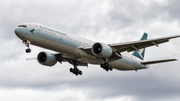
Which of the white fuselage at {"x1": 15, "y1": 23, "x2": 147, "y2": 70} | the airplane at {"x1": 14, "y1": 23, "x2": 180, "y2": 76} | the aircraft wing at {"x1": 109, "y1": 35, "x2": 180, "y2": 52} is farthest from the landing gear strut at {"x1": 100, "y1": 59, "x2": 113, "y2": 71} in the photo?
the aircraft wing at {"x1": 109, "y1": 35, "x2": 180, "y2": 52}

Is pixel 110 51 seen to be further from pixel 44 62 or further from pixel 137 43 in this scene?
pixel 44 62

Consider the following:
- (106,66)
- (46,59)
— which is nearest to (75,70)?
(46,59)

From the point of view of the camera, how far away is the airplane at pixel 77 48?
39.5 m

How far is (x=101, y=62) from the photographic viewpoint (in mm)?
45688

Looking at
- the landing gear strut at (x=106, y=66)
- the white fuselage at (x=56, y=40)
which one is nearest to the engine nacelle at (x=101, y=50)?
the white fuselage at (x=56, y=40)

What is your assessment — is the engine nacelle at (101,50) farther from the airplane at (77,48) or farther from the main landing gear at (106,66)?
the main landing gear at (106,66)

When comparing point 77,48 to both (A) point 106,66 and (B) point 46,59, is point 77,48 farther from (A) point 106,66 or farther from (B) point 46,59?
(B) point 46,59

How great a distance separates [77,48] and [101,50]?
300 centimetres

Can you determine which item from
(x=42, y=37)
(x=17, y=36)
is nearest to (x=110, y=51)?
(x=42, y=37)

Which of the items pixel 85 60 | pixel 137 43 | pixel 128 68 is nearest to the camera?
pixel 137 43

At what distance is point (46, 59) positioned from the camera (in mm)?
46875

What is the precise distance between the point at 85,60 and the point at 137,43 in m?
7.42

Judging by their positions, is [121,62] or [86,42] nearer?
[86,42]

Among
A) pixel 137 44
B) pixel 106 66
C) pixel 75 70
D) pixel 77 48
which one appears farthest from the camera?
pixel 75 70
